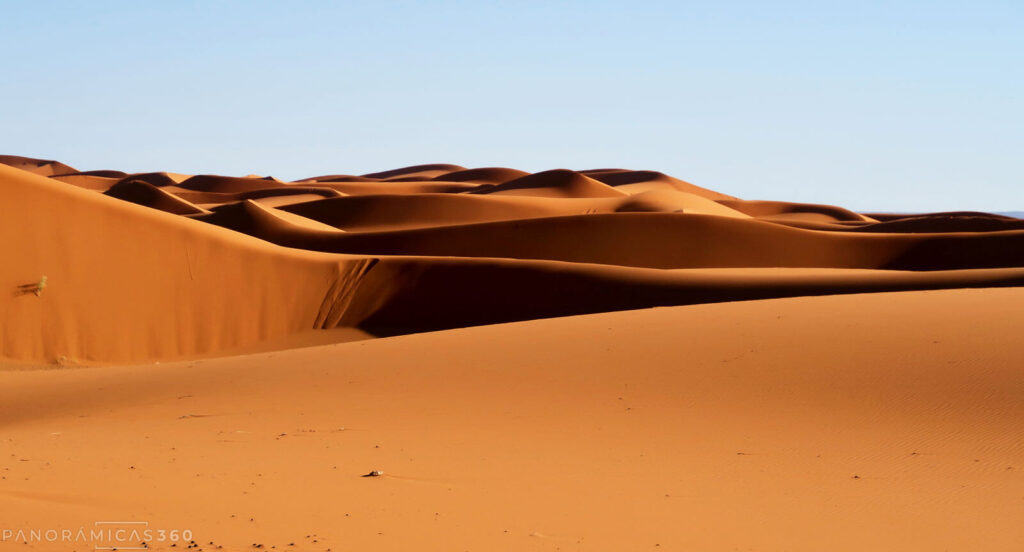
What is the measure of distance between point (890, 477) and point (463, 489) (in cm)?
298

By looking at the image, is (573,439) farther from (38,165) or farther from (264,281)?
A: (38,165)

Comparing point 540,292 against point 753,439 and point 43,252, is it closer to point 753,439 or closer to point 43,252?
point 43,252

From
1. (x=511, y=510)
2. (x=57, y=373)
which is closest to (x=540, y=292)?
(x=57, y=373)

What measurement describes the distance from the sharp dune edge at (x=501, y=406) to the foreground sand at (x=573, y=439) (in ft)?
0.12

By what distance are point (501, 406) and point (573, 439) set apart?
1.49 m

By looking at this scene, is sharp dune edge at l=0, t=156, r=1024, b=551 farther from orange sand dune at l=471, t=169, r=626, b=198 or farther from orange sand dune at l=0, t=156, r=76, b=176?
orange sand dune at l=0, t=156, r=76, b=176

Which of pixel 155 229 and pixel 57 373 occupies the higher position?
pixel 155 229

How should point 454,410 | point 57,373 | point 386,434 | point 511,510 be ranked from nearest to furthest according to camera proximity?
point 511,510, point 386,434, point 454,410, point 57,373

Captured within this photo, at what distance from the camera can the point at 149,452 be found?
320 inches

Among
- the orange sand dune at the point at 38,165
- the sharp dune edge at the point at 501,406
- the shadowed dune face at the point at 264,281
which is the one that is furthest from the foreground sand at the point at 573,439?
the orange sand dune at the point at 38,165

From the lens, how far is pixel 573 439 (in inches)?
344

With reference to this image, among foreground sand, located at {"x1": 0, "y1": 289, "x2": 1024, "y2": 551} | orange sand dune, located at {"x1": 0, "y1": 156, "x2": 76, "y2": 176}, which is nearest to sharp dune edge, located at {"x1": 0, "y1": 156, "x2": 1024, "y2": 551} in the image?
foreground sand, located at {"x1": 0, "y1": 289, "x2": 1024, "y2": 551}

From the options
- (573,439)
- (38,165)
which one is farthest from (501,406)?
(38,165)

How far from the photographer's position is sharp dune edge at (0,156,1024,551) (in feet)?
20.3
